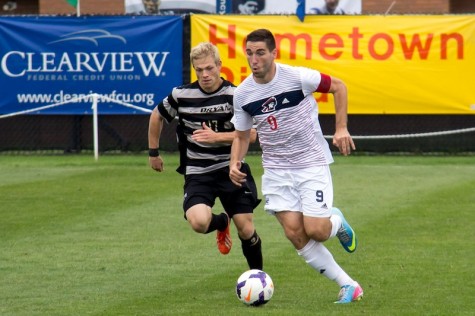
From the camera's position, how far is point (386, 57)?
20.5 metres

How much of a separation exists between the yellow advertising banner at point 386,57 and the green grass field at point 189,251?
272cm

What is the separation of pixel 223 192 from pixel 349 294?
1546 millimetres

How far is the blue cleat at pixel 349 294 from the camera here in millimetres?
8211

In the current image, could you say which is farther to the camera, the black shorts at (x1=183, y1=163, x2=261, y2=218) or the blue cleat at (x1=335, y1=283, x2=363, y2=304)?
the black shorts at (x1=183, y1=163, x2=261, y2=218)

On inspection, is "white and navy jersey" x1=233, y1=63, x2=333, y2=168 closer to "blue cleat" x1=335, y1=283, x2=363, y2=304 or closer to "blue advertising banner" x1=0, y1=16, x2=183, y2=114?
"blue cleat" x1=335, y1=283, x2=363, y2=304

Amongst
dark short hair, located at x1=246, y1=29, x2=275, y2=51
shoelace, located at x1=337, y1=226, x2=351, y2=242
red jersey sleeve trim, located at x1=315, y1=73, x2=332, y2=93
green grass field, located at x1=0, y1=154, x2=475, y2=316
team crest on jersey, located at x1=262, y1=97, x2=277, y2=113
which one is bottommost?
green grass field, located at x1=0, y1=154, x2=475, y2=316

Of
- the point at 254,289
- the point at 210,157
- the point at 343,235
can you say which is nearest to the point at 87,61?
the point at 210,157

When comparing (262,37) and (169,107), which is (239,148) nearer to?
(262,37)

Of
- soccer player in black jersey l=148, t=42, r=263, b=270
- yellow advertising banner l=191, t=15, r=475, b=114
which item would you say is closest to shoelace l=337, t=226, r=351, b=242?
soccer player in black jersey l=148, t=42, r=263, b=270

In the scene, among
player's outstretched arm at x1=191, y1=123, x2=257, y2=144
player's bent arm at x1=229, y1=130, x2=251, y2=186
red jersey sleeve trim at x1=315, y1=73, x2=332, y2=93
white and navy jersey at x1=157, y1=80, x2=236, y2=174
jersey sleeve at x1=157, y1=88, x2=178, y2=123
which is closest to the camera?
red jersey sleeve trim at x1=315, y1=73, x2=332, y2=93

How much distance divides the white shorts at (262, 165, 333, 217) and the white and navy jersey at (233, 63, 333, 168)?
6 centimetres

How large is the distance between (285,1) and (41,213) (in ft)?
41.0

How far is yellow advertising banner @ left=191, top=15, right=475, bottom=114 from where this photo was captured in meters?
20.4

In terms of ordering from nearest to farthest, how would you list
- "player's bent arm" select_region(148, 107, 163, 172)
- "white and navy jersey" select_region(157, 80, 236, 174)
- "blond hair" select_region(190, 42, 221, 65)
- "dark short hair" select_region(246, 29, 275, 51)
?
1. "dark short hair" select_region(246, 29, 275, 51)
2. "blond hair" select_region(190, 42, 221, 65)
3. "white and navy jersey" select_region(157, 80, 236, 174)
4. "player's bent arm" select_region(148, 107, 163, 172)
